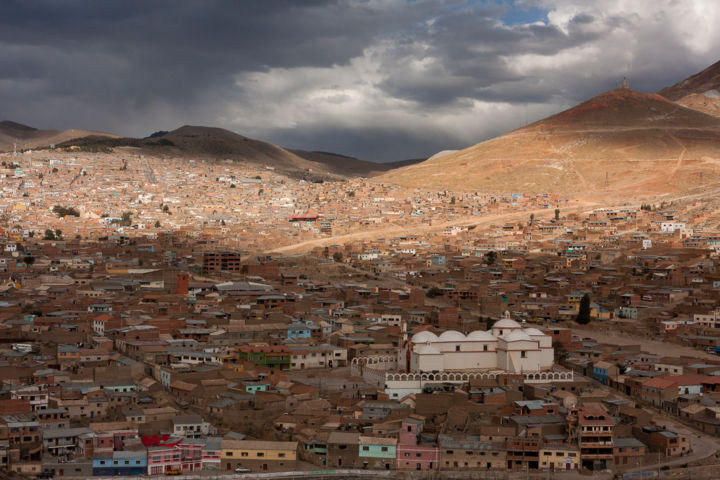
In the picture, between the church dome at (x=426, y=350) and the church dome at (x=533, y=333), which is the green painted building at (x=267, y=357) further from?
the church dome at (x=533, y=333)

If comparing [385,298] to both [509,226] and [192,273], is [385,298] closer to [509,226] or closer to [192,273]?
[192,273]

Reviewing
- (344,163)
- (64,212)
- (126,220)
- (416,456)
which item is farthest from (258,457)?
(344,163)

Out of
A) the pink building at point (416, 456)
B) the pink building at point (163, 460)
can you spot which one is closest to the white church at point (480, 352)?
the pink building at point (416, 456)

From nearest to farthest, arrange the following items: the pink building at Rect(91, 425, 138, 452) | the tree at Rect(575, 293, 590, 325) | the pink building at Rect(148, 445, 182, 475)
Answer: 1. the pink building at Rect(148, 445, 182, 475)
2. the pink building at Rect(91, 425, 138, 452)
3. the tree at Rect(575, 293, 590, 325)

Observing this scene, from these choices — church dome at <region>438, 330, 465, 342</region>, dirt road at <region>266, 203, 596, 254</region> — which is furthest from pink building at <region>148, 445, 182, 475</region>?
dirt road at <region>266, 203, 596, 254</region>

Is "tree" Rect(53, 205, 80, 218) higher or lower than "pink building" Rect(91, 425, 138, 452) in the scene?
higher

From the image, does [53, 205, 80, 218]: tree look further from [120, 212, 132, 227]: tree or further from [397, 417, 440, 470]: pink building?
[397, 417, 440, 470]: pink building

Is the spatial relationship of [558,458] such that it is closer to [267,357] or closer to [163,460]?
[163,460]
